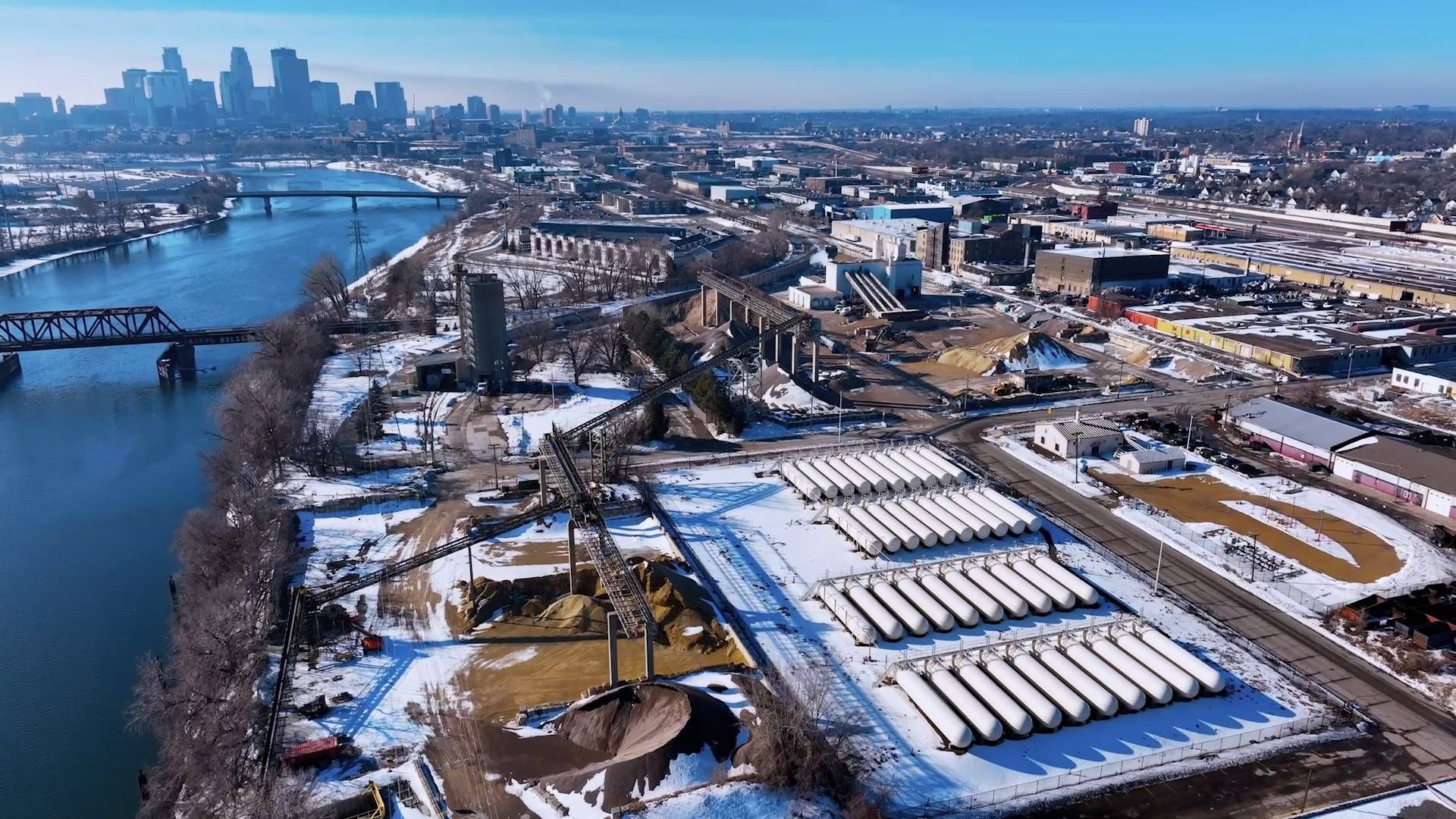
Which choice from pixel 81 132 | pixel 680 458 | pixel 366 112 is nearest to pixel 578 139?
pixel 81 132

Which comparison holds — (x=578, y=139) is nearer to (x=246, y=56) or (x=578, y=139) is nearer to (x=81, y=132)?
(x=81, y=132)

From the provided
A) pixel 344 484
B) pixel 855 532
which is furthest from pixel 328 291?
pixel 855 532

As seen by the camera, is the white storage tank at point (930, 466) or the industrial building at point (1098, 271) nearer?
the white storage tank at point (930, 466)

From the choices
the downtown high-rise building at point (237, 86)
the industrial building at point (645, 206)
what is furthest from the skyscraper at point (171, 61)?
the industrial building at point (645, 206)

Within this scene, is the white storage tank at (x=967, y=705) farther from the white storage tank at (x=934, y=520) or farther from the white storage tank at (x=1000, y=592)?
the white storage tank at (x=934, y=520)

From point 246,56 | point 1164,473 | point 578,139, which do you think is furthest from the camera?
point 246,56

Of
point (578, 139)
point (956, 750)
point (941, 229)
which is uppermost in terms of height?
point (578, 139)

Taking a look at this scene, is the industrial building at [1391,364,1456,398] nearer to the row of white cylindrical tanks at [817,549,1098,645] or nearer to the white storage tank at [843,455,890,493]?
the row of white cylindrical tanks at [817,549,1098,645]
